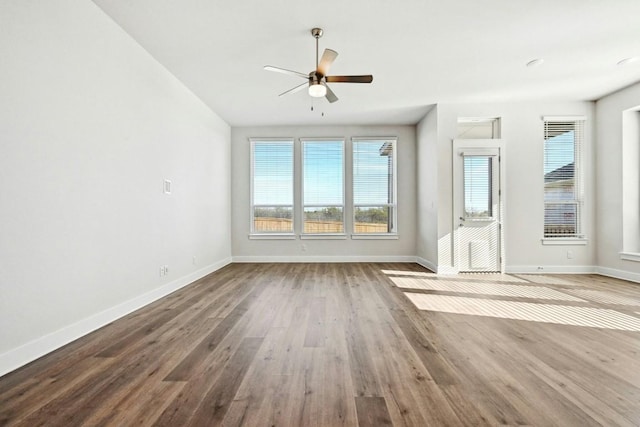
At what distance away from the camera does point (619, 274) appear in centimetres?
485

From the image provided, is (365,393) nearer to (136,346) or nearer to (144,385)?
(144,385)

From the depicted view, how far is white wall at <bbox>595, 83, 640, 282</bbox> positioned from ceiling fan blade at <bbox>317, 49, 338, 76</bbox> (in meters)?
4.80

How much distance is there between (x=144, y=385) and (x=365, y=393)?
1.24 m

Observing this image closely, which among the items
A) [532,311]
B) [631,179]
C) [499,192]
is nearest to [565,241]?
[631,179]

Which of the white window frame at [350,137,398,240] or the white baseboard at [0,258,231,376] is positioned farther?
the white window frame at [350,137,398,240]

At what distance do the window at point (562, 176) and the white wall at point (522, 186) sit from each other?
0.13 metres

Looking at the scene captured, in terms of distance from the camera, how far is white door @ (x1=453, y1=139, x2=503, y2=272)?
525 centimetres

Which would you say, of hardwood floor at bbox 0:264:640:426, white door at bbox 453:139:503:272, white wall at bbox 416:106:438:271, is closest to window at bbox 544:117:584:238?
white door at bbox 453:139:503:272

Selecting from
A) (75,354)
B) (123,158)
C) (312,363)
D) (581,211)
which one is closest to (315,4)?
(123,158)

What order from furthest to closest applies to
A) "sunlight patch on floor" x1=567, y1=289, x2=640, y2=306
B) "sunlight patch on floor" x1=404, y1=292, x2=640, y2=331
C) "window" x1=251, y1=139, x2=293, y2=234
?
"window" x1=251, y1=139, x2=293, y2=234
"sunlight patch on floor" x1=567, y1=289, x2=640, y2=306
"sunlight patch on floor" x1=404, y1=292, x2=640, y2=331

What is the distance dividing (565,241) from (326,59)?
5.10 metres

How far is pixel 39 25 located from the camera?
220 centimetres

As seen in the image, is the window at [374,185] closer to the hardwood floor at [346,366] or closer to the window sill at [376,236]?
the window sill at [376,236]

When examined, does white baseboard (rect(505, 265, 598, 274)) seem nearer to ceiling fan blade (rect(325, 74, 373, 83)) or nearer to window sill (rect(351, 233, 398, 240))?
window sill (rect(351, 233, 398, 240))
